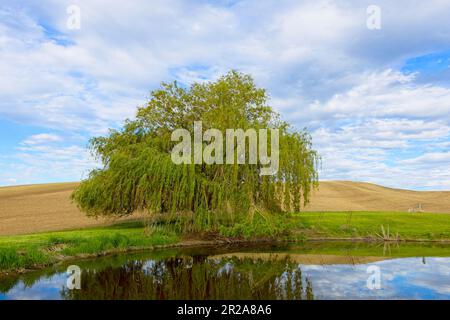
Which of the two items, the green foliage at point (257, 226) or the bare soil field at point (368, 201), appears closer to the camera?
the green foliage at point (257, 226)

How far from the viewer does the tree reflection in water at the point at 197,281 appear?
1429cm

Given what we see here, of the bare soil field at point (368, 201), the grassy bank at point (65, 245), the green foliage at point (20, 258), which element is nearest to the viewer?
the green foliage at point (20, 258)

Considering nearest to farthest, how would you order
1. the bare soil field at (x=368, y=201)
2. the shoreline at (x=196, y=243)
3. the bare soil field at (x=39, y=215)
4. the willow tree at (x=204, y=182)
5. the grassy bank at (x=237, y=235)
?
the grassy bank at (x=237, y=235) < the shoreline at (x=196, y=243) < the willow tree at (x=204, y=182) < the bare soil field at (x=39, y=215) < the bare soil field at (x=368, y=201)

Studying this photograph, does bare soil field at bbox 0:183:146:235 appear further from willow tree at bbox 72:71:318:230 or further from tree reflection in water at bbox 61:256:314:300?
tree reflection in water at bbox 61:256:314:300

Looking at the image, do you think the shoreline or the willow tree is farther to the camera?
the willow tree

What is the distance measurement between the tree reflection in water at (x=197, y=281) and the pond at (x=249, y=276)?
35 millimetres

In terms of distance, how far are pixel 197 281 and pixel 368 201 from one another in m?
52.4

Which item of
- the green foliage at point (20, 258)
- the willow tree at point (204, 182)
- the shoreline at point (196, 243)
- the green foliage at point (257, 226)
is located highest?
the willow tree at point (204, 182)

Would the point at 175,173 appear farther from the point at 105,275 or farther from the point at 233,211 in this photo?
the point at 105,275

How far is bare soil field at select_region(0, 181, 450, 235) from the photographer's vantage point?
37688mm

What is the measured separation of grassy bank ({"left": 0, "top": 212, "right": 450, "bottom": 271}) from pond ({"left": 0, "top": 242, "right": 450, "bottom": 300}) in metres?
1.28

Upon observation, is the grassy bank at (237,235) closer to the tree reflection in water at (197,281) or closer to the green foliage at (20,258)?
the green foliage at (20,258)

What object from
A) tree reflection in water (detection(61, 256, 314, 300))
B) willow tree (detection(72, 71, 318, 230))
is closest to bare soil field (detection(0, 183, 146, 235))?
willow tree (detection(72, 71, 318, 230))

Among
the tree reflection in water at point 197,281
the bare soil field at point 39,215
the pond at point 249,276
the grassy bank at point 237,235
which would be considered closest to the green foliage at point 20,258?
the grassy bank at point 237,235
